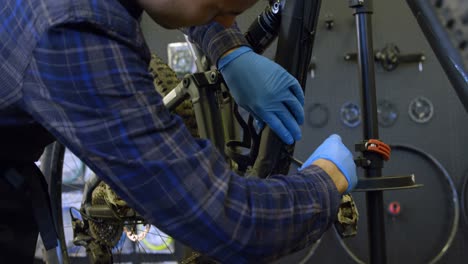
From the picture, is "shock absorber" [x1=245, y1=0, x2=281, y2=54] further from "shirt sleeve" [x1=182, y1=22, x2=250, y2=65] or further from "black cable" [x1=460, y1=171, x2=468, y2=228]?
"black cable" [x1=460, y1=171, x2=468, y2=228]

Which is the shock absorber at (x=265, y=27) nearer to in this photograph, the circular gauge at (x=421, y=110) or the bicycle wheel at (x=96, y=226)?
the bicycle wheel at (x=96, y=226)

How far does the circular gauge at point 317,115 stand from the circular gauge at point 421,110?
44 centimetres

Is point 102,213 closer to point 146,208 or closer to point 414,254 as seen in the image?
point 146,208

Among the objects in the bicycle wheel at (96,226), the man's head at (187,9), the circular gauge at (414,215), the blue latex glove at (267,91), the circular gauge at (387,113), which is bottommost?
the circular gauge at (414,215)

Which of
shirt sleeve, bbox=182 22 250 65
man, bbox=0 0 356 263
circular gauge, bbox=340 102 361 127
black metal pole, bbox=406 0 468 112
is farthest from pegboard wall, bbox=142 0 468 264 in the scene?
man, bbox=0 0 356 263

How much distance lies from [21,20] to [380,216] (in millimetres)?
849

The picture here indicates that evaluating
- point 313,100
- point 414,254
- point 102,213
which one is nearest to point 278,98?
point 102,213

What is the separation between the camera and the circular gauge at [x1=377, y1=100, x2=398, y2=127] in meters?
2.63

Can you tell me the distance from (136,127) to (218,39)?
52cm

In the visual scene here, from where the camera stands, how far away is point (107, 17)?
0.52 meters

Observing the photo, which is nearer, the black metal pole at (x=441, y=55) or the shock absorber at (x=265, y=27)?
the black metal pole at (x=441, y=55)

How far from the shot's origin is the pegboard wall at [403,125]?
2.59 meters

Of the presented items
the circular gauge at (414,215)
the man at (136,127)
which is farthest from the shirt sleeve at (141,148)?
the circular gauge at (414,215)

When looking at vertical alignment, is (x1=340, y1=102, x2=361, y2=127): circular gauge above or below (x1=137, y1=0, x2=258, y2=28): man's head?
below
